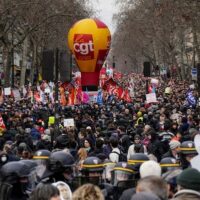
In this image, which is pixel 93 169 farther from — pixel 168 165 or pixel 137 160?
pixel 168 165

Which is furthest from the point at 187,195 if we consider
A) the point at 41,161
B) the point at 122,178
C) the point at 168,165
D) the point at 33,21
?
the point at 33,21

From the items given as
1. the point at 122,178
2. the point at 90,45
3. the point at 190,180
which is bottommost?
the point at 122,178

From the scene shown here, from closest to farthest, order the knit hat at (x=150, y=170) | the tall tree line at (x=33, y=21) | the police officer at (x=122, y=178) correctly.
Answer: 1. the knit hat at (x=150, y=170)
2. the police officer at (x=122, y=178)
3. the tall tree line at (x=33, y=21)

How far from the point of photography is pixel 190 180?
5.38 m

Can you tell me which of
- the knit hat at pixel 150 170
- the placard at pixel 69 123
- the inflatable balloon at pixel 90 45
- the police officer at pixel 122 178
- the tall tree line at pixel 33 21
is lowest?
the police officer at pixel 122 178

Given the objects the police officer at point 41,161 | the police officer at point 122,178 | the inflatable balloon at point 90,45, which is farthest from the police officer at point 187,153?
the inflatable balloon at point 90,45

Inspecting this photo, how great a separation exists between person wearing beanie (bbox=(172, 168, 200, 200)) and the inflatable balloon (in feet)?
80.9

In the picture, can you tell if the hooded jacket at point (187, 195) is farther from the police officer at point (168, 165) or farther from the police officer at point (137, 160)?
the police officer at point (137, 160)

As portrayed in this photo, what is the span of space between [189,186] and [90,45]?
24876mm

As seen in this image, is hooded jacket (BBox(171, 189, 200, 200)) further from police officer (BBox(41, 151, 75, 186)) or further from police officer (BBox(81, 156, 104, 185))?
police officer (BBox(81, 156, 104, 185))

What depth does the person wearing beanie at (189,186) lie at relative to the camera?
521 centimetres

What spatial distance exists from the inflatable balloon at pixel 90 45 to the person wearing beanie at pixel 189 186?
80.9ft

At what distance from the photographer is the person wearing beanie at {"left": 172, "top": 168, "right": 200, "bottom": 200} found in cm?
521

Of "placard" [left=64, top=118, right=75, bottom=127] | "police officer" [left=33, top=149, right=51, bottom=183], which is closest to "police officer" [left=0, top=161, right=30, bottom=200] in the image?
"police officer" [left=33, top=149, right=51, bottom=183]
